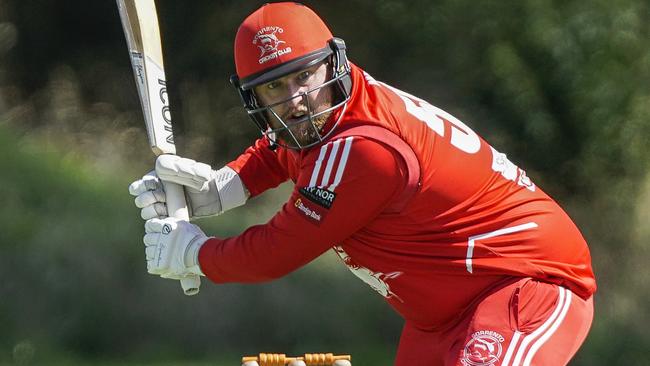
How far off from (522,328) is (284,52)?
2.66ft

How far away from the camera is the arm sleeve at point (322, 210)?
8.54ft

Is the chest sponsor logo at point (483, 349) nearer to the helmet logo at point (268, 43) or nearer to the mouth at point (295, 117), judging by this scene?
the mouth at point (295, 117)

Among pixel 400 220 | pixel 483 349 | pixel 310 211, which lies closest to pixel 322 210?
pixel 310 211

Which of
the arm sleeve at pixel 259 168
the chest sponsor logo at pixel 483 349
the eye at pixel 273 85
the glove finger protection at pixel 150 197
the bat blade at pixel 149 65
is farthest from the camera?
the arm sleeve at pixel 259 168

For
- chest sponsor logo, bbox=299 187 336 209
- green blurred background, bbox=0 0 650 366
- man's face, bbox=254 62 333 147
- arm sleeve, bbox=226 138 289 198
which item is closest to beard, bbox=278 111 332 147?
man's face, bbox=254 62 333 147

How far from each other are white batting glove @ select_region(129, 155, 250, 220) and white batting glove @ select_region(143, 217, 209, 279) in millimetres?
118

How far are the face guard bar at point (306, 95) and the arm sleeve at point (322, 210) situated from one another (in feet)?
0.23

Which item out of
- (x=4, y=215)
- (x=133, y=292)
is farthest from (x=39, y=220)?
(x=133, y=292)

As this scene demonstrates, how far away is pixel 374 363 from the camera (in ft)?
16.7

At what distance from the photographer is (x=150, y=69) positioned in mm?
3109

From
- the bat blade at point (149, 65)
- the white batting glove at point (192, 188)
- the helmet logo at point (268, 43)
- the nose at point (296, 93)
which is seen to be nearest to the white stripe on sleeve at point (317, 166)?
the nose at point (296, 93)

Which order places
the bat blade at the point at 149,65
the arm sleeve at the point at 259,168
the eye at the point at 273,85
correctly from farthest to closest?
the arm sleeve at the point at 259,168 → the bat blade at the point at 149,65 → the eye at the point at 273,85

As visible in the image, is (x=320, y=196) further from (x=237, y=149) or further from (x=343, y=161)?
(x=237, y=149)

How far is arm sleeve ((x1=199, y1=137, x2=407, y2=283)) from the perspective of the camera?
260 centimetres
